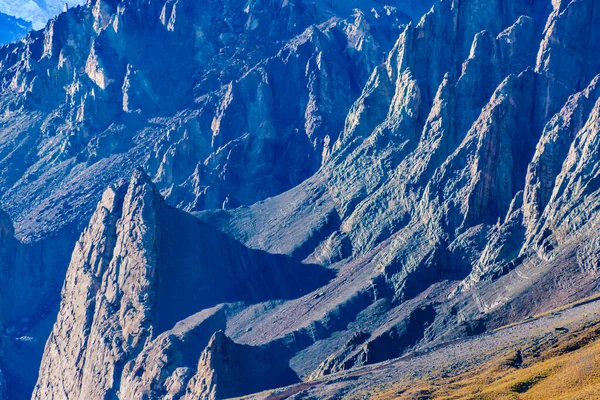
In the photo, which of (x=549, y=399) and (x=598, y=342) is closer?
(x=549, y=399)

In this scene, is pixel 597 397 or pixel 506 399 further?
pixel 506 399

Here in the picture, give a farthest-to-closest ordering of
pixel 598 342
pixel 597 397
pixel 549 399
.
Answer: pixel 598 342 < pixel 549 399 < pixel 597 397

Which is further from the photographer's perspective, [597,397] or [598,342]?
[598,342]

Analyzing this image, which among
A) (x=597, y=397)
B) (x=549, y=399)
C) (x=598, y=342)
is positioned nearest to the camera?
(x=597, y=397)

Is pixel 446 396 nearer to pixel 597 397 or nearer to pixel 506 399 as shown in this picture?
pixel 506 399

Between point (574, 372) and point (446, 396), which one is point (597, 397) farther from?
point (446, 396)

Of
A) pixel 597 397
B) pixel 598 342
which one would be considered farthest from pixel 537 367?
pixel 597 397

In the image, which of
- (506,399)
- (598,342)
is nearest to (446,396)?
(506,399)

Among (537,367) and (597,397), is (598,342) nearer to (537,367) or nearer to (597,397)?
(537,367)
